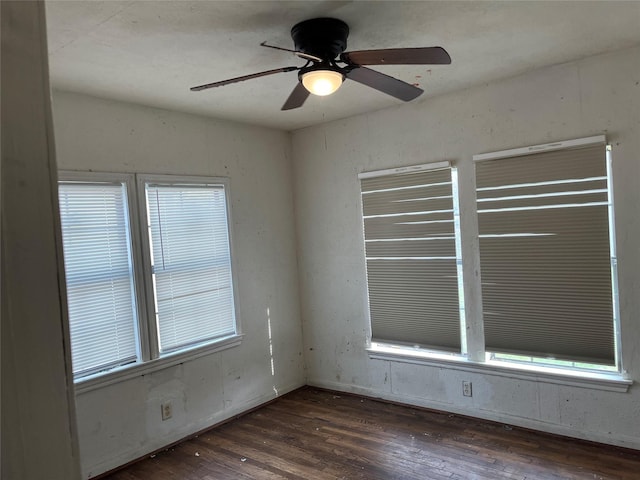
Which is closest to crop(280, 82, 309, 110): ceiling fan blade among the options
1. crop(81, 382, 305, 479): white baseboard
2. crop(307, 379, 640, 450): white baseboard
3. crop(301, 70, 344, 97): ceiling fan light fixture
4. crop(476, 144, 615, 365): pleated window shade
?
crop(301, 70, 344, 97): ceiling fan light fixture

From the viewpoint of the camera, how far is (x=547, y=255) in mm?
3195

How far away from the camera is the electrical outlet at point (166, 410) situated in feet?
11.3

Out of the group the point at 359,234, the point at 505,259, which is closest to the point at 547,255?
the point at 505,259

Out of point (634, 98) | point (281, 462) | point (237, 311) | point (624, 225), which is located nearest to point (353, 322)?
point (237, 311)

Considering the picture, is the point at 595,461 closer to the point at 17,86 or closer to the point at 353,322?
the point at 353,322

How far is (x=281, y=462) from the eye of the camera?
3.14m

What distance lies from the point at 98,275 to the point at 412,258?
2451 mm

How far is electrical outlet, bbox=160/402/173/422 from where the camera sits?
344 centimetres

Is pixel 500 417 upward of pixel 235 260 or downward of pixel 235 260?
downward

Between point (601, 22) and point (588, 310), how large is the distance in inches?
→ 71.5

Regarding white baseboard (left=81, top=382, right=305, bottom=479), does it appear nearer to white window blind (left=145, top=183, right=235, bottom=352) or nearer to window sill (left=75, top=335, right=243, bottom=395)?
window sill (left=75, top=335, right=243, bottom=395)

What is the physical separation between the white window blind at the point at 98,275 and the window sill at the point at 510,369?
2.18 m

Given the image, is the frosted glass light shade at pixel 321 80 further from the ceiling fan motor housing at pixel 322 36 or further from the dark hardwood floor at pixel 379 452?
the dark hardwood floor at pixel 379 452

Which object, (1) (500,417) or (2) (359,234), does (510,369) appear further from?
(2) (359,234)
